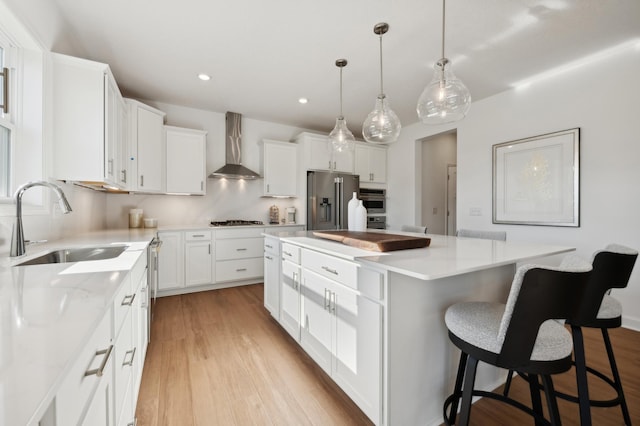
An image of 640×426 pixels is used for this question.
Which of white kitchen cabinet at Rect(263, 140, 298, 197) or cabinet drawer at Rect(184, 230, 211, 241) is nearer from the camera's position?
cabinet drawer at Rect(184, 230, 211, 241)

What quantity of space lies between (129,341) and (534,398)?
73.4 inches

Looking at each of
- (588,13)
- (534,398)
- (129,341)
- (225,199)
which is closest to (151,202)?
(225,199)

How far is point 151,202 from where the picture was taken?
383 cm

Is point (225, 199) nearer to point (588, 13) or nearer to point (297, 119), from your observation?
point (297, 119)

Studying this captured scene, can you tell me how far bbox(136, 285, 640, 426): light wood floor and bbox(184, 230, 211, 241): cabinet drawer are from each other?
1157 mm

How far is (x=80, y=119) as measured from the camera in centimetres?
205

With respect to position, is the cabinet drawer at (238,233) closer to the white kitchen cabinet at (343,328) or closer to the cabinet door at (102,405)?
the white kitchen cabinet at (343,328)

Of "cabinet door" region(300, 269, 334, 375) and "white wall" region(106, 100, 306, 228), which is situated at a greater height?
"white wall" region(106, 100, 306, 228)

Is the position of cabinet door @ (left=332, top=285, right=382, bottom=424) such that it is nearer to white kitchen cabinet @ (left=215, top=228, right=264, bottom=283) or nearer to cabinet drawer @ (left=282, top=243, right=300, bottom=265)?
cabinet drawer @ (left=282, top=243, right=300, bottom=265)

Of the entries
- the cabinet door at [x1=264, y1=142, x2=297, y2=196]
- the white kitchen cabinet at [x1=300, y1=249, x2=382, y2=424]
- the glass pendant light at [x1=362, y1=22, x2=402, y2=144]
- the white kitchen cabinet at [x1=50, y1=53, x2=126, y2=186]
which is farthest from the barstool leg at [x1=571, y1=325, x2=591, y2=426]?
the cabinet door at [x1=264, y1=142, x2=297, y2=196]

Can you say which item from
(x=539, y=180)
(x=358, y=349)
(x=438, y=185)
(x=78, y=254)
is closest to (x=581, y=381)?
(x=358, y=349)

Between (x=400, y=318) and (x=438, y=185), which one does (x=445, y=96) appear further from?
(x=438, y=185)

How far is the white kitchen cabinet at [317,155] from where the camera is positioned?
14.5ft

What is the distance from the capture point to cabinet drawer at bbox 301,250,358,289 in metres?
1.46
